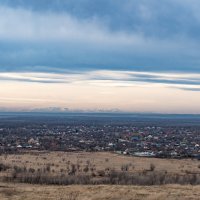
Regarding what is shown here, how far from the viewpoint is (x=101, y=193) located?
31.3 m

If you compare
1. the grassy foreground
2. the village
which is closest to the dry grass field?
the grassy foreground

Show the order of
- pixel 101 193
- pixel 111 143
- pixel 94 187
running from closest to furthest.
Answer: pixel 101 193
pixel 94 187
pixel 111 143

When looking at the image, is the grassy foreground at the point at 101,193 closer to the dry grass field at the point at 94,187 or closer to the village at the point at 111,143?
the dry grass field at the point at 94,187

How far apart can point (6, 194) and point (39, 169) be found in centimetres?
2071

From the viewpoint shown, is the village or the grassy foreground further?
the village

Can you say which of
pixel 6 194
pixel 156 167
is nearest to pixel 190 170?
pixel 156 167

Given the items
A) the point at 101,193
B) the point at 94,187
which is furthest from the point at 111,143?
the point at 101,193

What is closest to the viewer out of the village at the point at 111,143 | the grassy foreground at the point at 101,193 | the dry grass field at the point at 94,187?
the grassy foreground at the point at 101,193

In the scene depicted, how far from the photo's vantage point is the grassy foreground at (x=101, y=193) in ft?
98.9

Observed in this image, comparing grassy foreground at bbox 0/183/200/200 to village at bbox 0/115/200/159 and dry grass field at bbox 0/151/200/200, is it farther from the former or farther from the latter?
village at bbox 0/115/200/159

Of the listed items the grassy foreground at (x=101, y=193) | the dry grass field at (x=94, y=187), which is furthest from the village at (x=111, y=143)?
the grassy foreground at (x=101, y=193)

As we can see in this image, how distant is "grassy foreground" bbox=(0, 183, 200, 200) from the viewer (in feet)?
98.9

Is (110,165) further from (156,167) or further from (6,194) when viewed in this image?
(6,194)

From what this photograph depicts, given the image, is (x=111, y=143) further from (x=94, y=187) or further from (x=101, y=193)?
(x=101, y=193)
